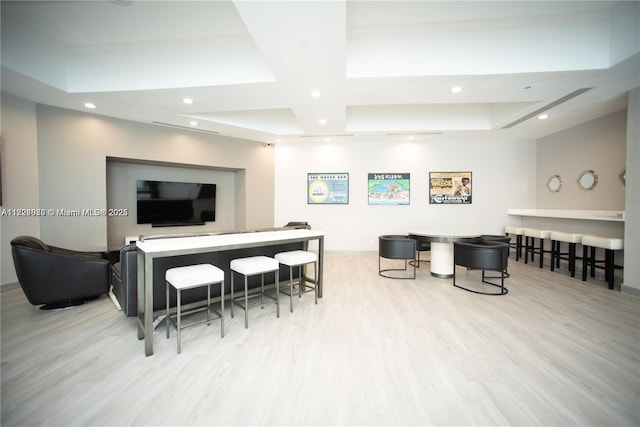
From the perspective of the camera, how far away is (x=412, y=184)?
629cm

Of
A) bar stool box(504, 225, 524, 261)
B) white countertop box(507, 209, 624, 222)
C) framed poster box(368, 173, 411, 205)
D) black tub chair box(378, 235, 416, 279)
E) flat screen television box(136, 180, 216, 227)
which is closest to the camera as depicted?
white countertop box(507, 209, 624, 222)

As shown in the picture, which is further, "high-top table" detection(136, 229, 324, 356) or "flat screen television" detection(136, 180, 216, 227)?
"flat screen television" detection(136, 180, 216, 227)

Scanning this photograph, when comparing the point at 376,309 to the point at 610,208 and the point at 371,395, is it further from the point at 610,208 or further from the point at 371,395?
the point at 610,208

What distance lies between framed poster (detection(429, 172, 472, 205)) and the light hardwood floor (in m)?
3.41

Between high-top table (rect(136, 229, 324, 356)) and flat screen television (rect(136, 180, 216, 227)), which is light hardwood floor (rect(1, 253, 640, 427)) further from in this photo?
flat screen television (rect(136, 180, 216, 227))

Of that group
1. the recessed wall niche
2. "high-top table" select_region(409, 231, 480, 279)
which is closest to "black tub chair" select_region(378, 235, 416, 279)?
"high-top table" select_region(409, 231, 480, 279)

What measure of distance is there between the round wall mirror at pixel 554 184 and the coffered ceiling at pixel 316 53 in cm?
172

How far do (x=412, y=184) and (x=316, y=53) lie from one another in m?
4.53

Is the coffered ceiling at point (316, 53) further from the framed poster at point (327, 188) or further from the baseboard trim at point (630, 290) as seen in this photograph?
the baseboard trim at point (630, 290)

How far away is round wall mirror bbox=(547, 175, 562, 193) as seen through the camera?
212 inches

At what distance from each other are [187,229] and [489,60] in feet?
21.2

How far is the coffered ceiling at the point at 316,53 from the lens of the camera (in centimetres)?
260

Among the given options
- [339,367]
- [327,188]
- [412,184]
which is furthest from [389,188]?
[339,367]

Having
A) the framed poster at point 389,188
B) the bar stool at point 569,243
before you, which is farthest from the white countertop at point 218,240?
the bar stool at point 569,243
